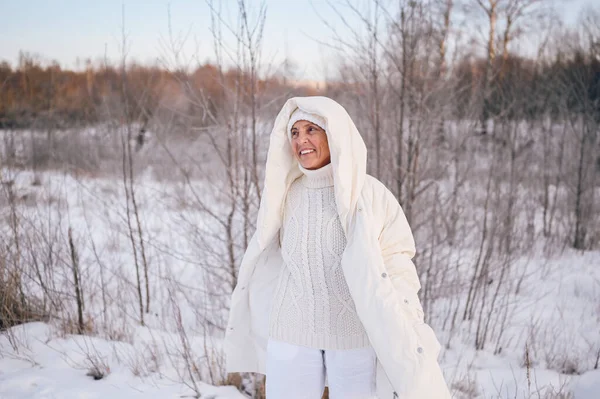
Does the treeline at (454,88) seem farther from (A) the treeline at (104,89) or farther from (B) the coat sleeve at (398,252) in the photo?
(B) the coat sleeve at (398,252)

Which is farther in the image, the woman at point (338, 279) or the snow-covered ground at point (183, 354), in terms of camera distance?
the snow-covered ground at point (183, 354)

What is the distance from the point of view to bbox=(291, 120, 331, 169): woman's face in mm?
1955

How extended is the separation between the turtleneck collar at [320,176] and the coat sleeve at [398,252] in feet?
0.90

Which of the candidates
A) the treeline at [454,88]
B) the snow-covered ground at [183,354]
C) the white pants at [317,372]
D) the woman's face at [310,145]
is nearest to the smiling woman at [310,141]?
the woman's face at [310,145]

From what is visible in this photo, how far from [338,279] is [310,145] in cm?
62

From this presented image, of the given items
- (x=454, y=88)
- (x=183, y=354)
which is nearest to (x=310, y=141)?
(x=183, y=354)

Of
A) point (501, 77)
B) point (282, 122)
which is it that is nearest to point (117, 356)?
point (282, 122)

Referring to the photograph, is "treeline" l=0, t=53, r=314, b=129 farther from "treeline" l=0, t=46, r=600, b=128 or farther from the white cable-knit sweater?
the white cable-knit sweater

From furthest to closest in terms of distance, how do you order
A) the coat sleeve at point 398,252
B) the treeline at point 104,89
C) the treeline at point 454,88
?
1. the treeline at point 454,88
2. the treeline at point 104,89
3. the coat sleeve at point 398,252

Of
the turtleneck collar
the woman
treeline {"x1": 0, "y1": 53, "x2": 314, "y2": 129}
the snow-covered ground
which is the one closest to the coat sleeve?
the woman

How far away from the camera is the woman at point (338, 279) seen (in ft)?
5.46

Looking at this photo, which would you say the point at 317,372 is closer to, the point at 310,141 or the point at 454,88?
the point at 310,141

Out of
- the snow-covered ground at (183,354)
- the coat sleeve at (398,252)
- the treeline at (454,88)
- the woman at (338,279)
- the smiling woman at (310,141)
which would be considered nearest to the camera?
the woman at (338,279)

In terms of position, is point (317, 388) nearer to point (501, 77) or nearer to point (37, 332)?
point (37, 332)
